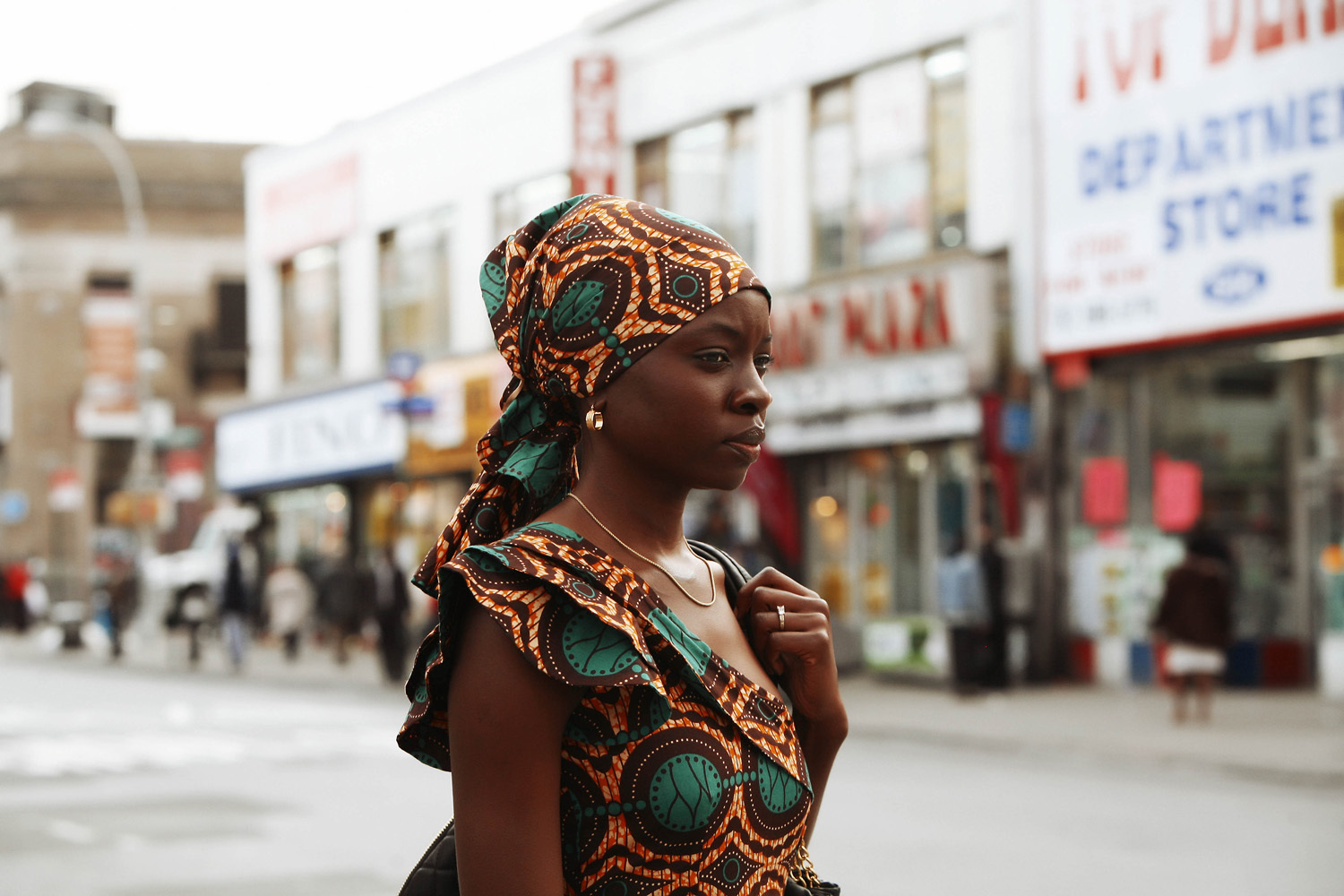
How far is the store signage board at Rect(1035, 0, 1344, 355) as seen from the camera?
17.7 m

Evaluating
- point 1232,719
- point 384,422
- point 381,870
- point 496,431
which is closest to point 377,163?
point 384,422

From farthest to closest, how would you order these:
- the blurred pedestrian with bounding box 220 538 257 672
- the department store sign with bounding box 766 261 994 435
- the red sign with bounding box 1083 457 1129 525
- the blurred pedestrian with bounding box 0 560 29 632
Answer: the blurred pedestrian with bounding box 0 560 29 632 → the blurred pedestrian with bounding box 220 538 257 672 → the department store sign with bounding box 766 261 994 435 → the red sign with bounding box 1083 457 1129 525

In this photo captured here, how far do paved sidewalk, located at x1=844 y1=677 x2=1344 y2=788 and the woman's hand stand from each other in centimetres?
1150

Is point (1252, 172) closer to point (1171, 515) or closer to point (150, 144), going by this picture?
point (1171, 515)

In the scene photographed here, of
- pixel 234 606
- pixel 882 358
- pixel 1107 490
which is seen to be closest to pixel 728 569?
pixel 1107 490

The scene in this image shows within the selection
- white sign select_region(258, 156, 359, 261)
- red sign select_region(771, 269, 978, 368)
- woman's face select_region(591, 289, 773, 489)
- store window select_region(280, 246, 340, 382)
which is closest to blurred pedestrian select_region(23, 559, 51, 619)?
store window select_region(280, 246, 340, 382)

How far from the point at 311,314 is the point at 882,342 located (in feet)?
58.6

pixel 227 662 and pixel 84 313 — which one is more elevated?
pixel 84 313

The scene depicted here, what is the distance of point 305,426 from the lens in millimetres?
35719

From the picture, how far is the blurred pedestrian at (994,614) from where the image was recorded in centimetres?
1925

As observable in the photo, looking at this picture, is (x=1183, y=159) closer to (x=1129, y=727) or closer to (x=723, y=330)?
(x=1129, y=727)

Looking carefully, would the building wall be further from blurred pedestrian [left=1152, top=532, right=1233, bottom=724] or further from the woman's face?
the woman's face

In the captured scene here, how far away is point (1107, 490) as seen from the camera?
20.4 m

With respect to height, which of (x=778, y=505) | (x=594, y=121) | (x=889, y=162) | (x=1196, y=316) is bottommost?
(x=778, y=505)
